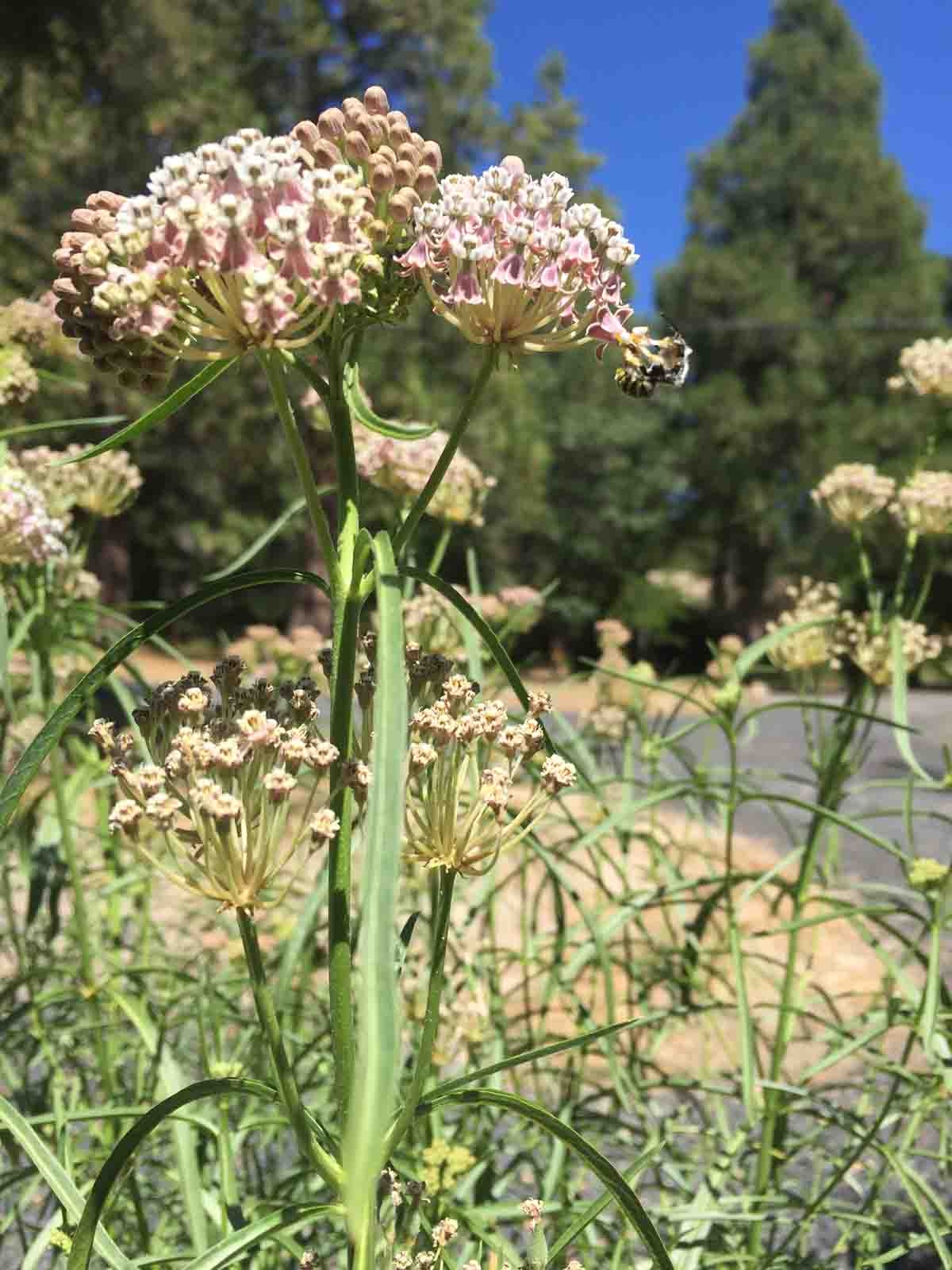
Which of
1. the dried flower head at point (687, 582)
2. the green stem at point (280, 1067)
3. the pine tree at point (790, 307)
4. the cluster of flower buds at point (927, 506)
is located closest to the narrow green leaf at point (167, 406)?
the green stem at point (280, 1067)

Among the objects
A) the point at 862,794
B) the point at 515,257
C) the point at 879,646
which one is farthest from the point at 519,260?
the point at 862,794

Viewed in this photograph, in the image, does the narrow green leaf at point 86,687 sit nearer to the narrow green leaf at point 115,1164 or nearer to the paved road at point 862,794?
the narrow green leaf at point 115,1164

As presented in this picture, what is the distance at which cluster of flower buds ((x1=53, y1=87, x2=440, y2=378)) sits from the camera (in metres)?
0.61

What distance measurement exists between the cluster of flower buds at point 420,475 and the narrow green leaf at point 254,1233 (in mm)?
945

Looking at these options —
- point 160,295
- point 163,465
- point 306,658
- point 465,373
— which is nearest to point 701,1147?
point 306,658

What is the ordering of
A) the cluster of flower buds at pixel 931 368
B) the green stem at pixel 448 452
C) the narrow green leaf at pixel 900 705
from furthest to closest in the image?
the cluster of flower buds at pixel 931 368
the narrow green leaf at pixel 900 705
the green stem at pixel 448 452

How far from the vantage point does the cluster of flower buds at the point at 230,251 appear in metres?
0.61

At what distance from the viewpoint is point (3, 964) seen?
10.5 feet

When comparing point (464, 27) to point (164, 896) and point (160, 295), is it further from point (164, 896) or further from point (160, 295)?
point (160, 295)

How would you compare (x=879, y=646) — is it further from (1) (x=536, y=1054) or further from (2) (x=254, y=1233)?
(2) (x=254, y=1233)

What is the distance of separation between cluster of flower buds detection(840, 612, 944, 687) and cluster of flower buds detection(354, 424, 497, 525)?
0.56 meters

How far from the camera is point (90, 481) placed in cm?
160

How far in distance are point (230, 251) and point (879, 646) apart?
3.90 feet

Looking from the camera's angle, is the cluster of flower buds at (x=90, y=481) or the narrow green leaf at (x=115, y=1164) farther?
the cluster of flower buds at (x=90, y=481)
